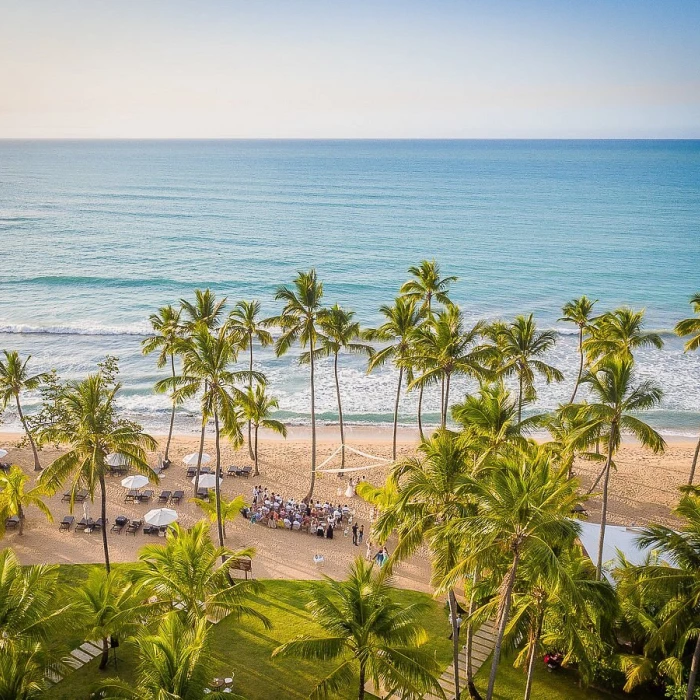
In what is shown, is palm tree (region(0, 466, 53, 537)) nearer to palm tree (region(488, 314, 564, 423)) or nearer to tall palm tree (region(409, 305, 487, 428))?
tall palm tree (region(409, 305, 487, 428))

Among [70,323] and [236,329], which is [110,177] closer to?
[70,323]

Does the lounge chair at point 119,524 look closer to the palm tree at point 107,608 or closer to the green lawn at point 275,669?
the green lawn at point 275,669

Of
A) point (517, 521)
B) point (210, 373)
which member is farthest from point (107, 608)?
point (517, 521)

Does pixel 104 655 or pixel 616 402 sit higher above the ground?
pixel 616 402

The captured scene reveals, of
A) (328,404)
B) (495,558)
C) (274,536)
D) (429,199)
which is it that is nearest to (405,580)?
(274,536)

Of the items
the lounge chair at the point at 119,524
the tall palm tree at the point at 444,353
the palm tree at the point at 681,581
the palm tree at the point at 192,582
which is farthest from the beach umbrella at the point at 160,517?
the palm tree at the point at 681,581

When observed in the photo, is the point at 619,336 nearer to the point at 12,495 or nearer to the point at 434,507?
the point at 434,507
